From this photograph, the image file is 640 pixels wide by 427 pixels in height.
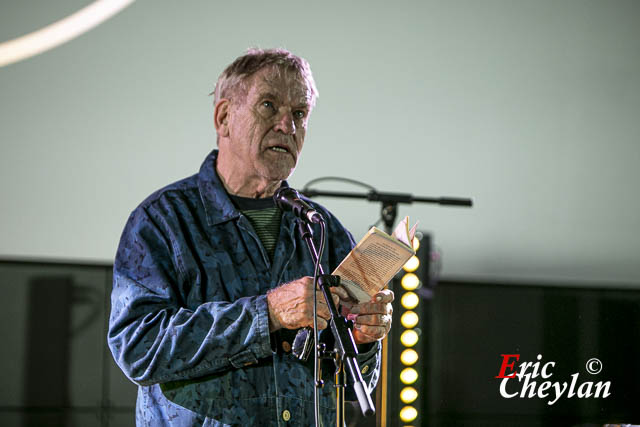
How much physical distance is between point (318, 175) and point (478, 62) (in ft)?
4.05

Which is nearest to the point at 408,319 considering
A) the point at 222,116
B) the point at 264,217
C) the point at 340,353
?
the point at 264,217

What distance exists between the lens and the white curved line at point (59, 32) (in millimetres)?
3471

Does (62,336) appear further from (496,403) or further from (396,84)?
(396,84)

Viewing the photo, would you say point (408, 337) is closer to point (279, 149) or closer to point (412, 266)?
point (412, 266)

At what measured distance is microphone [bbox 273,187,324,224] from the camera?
145 centimetres

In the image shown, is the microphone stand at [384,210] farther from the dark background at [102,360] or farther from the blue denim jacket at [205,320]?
the blue denim jacket at [205,320]

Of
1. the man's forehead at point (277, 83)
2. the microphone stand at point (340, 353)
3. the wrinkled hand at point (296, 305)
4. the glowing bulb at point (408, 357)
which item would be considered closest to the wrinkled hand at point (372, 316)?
the wrinkled hand at point (296, 305)

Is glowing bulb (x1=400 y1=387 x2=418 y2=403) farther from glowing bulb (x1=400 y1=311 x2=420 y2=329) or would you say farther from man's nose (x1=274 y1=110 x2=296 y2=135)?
man's nose (x1=274 y1=110 x2=296 y2=135)

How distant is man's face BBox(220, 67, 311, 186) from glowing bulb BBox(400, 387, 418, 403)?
52.3 inches

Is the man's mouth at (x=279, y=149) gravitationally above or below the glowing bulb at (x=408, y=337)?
above

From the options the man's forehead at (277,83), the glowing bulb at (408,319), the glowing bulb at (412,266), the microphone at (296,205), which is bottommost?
the glowing bulb at (408,319)

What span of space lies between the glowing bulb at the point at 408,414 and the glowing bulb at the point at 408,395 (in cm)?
3

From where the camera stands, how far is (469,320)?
354cm

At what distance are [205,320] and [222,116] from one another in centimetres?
69
